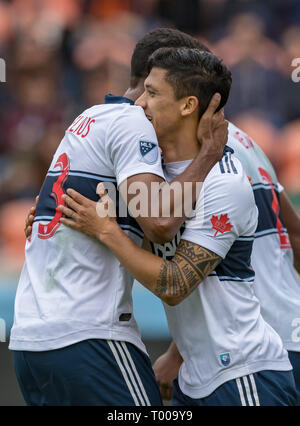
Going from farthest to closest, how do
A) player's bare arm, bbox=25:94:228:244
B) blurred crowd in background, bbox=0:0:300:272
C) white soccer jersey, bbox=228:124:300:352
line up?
blurred crowd in background, bbox=0:0:300:272 → white soccer jersey, bbox=228:124:300:352 → player's bare arm, bbox=25:94:228:244

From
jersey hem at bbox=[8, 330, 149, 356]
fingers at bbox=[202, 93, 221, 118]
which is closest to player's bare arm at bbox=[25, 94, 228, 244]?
fingers at bbox=[202, 93, 221, 118]

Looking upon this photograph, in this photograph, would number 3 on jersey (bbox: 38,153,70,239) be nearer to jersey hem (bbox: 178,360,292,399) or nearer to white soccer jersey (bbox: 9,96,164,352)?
white soccer jersey (bbox: 9,96,164,352)

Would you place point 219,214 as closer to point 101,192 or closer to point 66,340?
point 101,192

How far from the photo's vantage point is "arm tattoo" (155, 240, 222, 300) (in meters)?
2.95

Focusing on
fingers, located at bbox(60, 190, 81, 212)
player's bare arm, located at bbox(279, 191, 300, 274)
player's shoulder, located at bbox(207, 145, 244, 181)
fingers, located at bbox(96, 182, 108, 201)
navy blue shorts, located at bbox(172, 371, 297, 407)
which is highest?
player's shoulder, located at bbox(207, 145, 244, 181)

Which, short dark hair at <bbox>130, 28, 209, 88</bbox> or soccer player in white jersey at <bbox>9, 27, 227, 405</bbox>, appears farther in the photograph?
short dark hair at <bbox>130, 28, 209, 88</bbox>

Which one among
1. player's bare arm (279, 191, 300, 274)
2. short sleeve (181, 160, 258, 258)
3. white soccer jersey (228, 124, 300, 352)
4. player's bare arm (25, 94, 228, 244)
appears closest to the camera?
player's bare arm (25, 94, 228, 244)

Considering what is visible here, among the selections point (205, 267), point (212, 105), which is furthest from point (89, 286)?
point (212, 105)

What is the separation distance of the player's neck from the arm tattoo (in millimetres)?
421

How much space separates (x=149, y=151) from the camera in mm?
2973

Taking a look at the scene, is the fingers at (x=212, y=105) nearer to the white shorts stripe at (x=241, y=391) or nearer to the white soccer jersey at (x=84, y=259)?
the white soccer jersey at (x=84, y=259)

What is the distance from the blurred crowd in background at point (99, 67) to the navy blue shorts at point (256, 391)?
4772 mm

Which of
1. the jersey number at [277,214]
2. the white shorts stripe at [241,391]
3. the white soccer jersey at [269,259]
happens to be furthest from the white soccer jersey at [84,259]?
the jersey number at [277,214]
